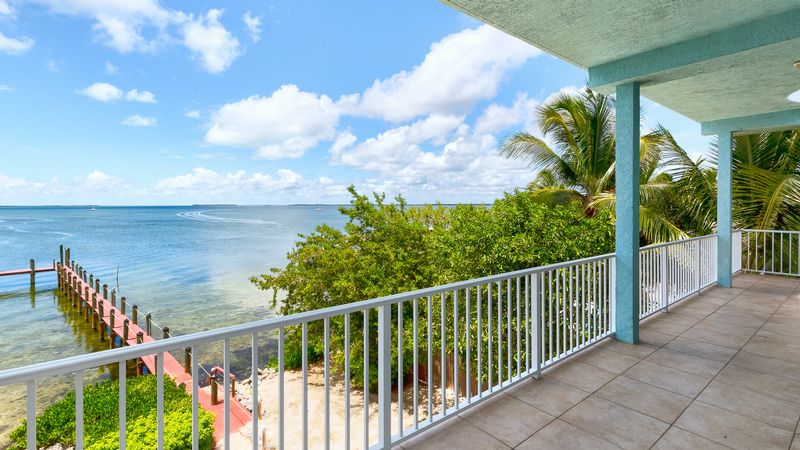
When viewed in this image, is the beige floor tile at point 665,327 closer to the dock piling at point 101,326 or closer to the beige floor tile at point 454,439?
the beige floor tile at point 454,439

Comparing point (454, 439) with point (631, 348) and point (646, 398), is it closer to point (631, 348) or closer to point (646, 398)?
point (646, 398)

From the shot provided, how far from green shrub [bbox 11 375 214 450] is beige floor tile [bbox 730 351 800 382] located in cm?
669

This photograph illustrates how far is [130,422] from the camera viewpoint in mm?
6047

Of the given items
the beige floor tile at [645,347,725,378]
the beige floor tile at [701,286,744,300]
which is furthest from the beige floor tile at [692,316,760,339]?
the beige floor tile at [701,286,744,300]

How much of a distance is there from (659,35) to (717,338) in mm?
3073

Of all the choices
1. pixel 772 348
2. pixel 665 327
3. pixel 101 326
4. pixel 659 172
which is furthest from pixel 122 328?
pixel 659 172

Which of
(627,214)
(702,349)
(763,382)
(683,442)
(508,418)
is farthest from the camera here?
(627,214)

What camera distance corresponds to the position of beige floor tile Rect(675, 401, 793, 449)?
211cm

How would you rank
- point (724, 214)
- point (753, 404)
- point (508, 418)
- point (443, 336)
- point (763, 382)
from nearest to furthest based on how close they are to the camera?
point (443, 336)
point (508, 418)
point (753, 404)
point (763, 382)
point (724, 214)

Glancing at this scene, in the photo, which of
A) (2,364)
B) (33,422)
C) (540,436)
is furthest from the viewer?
(2,364)

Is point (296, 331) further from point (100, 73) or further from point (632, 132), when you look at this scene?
point (100, 73)

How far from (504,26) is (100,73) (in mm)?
55141

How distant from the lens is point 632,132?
3635mm

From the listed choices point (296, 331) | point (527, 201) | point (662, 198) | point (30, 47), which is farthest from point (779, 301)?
point (30, 47)
